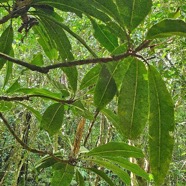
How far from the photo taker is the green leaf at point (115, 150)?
32.7 inches

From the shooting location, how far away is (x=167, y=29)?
0.51 metres

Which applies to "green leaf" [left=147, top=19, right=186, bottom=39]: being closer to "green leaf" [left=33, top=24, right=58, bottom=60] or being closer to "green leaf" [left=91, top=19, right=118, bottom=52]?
"green leaf" [left=91, top=19, right=118, bottom=52]

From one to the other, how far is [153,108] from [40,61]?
1.40 ft

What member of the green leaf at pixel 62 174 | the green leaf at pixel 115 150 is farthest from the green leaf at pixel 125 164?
the green leaf at pixel 62 174

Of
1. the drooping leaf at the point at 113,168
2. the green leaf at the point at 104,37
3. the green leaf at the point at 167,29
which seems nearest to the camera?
the green leaf at the point at 167,29

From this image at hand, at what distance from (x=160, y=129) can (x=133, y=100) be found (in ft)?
0.24

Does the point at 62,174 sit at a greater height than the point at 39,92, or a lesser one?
lesser

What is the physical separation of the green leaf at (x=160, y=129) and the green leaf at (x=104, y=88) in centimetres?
10

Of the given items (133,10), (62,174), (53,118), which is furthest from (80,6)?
(62,174)

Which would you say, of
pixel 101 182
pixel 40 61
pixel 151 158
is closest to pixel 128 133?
pixel 151 158

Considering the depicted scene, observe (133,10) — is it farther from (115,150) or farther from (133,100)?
(115,150)

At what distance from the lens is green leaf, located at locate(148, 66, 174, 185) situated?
0.61 meters

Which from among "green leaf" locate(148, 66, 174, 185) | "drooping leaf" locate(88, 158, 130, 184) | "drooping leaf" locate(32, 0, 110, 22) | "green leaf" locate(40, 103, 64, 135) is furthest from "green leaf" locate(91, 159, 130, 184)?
"drooping leaf" locate(32, 0, 110, 22)

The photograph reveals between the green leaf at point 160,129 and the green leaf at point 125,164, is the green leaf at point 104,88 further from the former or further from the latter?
the green leaf at point 125,164
